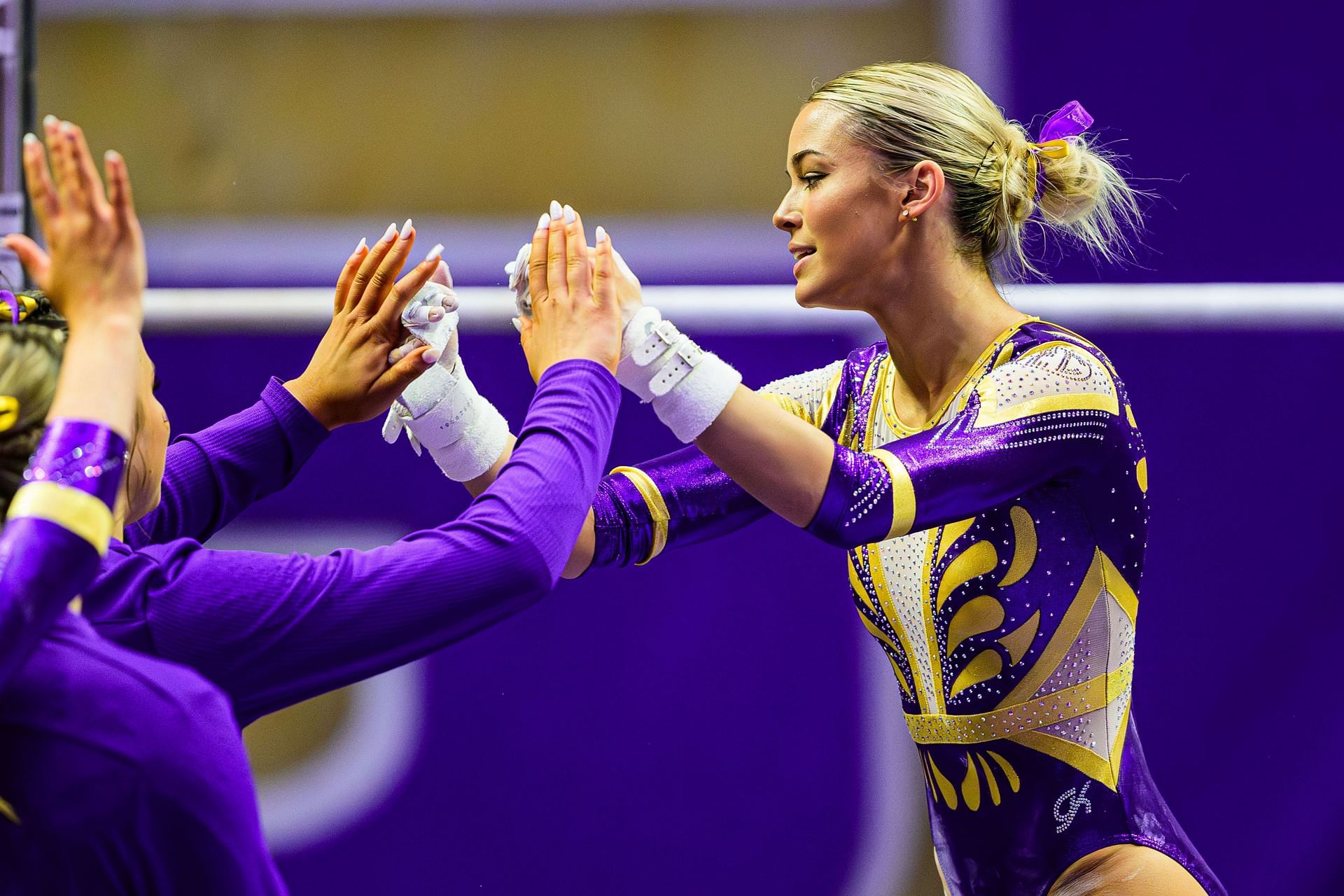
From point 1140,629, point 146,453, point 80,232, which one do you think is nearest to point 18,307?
point 146,453

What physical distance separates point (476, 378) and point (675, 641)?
1.96 ft

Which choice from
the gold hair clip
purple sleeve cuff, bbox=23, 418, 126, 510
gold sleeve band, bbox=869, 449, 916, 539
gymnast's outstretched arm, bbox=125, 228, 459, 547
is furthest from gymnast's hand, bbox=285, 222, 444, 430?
purple sleeve cuff, bbox=23, 418, 126, 510

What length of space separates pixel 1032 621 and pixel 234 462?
89 centimetres

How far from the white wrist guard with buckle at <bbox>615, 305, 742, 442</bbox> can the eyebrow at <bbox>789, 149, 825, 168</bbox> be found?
1.21ft

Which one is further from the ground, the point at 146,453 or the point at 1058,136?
the point at 1058,136

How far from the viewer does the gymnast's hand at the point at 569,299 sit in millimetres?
1206

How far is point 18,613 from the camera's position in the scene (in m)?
0.79

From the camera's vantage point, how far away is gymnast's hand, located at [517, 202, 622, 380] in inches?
47.5

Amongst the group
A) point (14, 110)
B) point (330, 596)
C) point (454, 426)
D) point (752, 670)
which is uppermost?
point (14, 110)

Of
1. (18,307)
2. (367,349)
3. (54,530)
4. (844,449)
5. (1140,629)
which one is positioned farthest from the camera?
(1140,629)

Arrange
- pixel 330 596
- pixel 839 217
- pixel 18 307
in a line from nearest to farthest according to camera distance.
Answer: pixel 330 596 → pixel 18 307 → pixel 839 217

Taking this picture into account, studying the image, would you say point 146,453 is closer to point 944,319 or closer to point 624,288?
point 624,288

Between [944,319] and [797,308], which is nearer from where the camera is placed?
[944,319]

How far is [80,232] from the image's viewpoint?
0.83 metres
